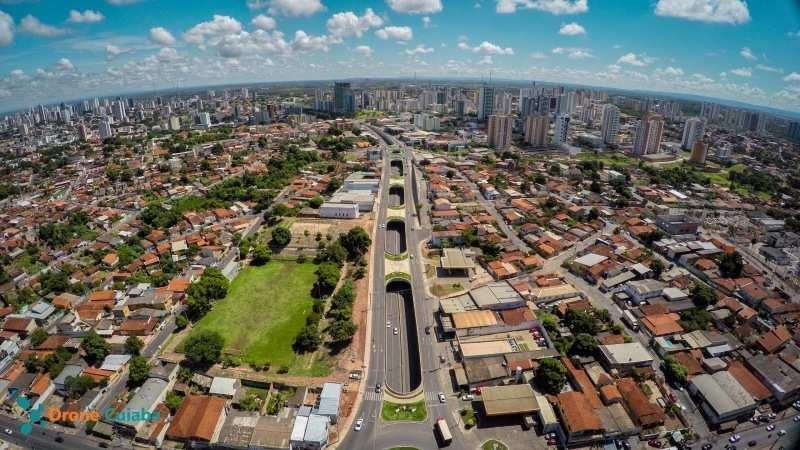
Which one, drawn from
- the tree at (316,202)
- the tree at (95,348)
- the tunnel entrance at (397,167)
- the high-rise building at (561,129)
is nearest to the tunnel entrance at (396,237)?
the tree at (316,202)

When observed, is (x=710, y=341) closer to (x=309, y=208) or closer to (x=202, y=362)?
(x=202, y=362)

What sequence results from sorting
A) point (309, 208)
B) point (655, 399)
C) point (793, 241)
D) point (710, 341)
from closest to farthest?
1. point (655, 399)
2. point (710, 341)
3. point (793, 241)
4. point (309, 208)

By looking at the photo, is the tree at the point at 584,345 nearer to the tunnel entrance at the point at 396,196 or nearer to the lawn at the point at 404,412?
the lawn at the point at 404,412

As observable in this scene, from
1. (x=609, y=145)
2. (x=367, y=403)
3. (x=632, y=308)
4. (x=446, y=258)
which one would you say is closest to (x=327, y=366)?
(x=367, y=403)

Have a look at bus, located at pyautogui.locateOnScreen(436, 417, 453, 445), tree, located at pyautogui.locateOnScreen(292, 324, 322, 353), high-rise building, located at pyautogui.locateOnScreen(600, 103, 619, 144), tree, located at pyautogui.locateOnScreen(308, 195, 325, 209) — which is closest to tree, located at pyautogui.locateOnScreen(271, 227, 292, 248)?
tree, located at pyautogui.locateOnScreen(308, 195, 325, 209)

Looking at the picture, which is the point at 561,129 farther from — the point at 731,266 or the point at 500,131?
the point at 731,266

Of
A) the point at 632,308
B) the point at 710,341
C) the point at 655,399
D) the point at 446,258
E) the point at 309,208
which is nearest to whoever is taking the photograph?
the point at 655,399

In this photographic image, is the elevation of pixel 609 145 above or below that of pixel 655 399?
above
